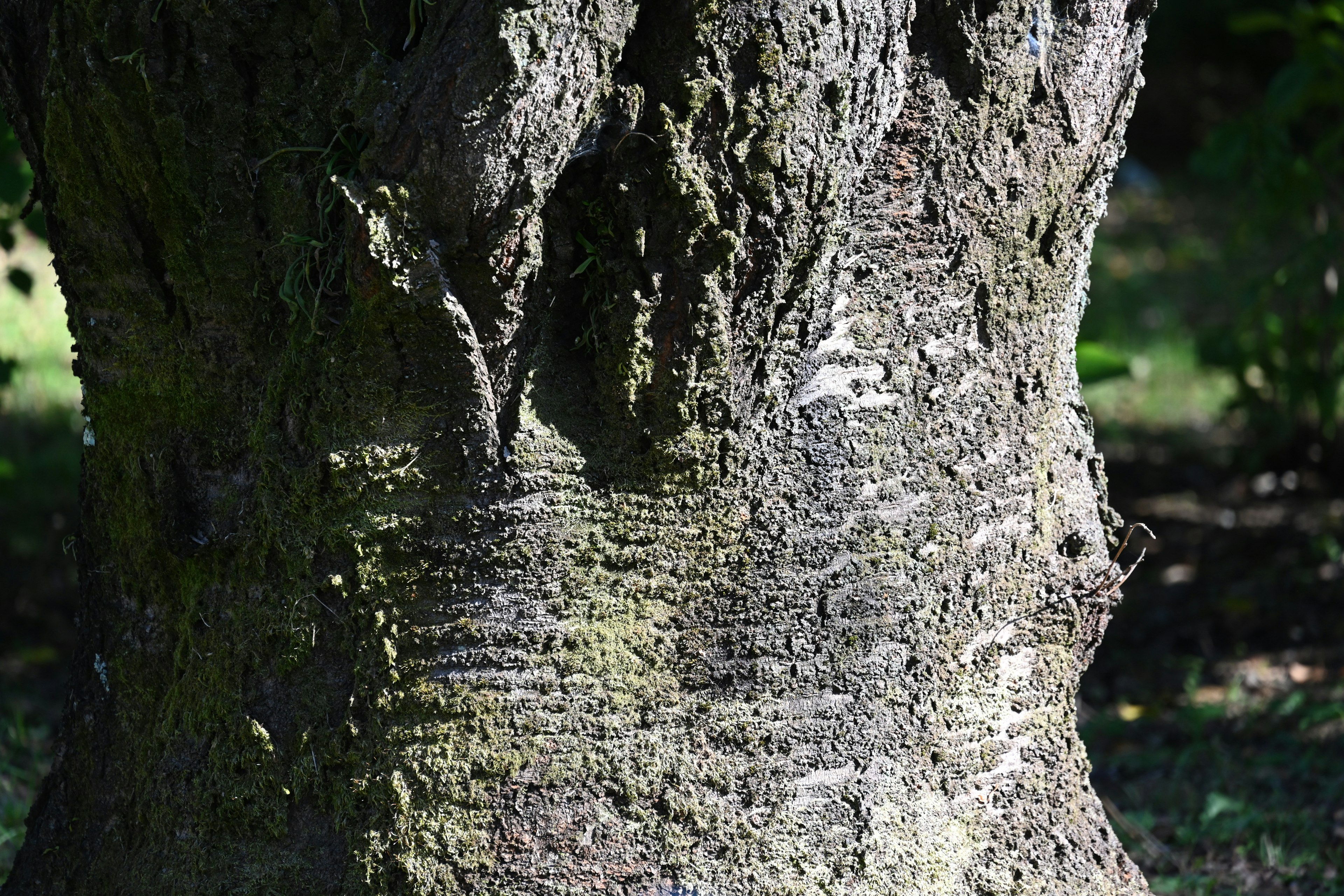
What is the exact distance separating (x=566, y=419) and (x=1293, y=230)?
204 inches

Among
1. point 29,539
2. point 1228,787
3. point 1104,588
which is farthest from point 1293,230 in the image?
point 29,539

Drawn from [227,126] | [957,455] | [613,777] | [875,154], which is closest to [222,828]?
[613,777]

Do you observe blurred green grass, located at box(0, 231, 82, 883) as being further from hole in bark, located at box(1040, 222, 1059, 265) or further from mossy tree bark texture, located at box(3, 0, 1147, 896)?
hole in bark, located at box(1040, 222, 1059, 265)

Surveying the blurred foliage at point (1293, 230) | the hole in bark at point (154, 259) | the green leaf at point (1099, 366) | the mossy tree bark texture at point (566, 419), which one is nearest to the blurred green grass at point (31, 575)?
the mossy tree bark texture at point (566, 419)

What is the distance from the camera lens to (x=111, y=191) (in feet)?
5.46

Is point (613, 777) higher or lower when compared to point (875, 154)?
lower

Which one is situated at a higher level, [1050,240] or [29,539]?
[29,539]

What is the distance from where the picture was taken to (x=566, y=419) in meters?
1.67

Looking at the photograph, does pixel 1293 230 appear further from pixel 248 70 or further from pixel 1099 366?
pixel 248 70

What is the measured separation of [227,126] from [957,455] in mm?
1163

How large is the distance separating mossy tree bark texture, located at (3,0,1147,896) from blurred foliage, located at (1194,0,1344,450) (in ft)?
10.2

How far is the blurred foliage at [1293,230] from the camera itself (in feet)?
14.7

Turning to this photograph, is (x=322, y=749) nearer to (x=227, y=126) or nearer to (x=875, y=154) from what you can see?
(x=227, y=126)

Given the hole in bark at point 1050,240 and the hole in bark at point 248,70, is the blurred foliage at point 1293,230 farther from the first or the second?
the hole in bark at point 248,70
